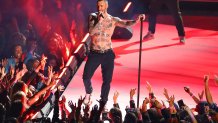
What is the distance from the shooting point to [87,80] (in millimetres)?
9406

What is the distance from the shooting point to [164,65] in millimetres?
11453

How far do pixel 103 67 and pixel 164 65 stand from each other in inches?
90.1

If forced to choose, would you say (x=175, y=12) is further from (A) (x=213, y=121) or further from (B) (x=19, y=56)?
(A) (x=213, y=121)

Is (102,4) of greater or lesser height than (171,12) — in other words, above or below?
above

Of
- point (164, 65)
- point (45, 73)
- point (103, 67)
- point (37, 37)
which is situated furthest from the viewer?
point (37, 37)

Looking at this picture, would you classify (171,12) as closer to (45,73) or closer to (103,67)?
(45,73)

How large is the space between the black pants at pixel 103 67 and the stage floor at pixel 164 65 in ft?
0.73

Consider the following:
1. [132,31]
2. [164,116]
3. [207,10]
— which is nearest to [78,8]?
[132,31]

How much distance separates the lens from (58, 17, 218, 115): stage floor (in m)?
10.1

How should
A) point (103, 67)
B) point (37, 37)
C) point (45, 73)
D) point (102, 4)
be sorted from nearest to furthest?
point (102, 4), point (103, 67), point (45, 73), point (37, 37)

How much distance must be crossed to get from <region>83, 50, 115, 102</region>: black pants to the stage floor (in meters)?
0.22

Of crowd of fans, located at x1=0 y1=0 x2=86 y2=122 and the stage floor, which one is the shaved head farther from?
the stage floor

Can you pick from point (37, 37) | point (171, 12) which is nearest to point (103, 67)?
point (37, 37)

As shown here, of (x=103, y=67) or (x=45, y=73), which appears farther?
(x=45, y=73)
